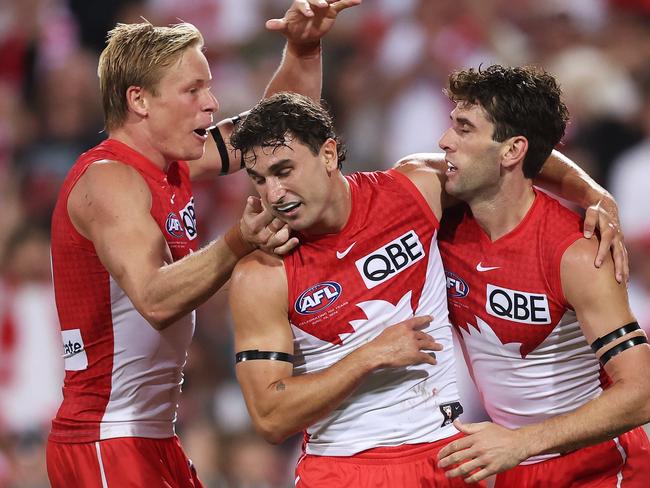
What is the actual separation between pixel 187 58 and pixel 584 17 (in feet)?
14.8

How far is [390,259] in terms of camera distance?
370 cm

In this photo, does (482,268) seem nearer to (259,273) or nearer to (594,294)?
(594,294)

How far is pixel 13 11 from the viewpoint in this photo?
29.9ft

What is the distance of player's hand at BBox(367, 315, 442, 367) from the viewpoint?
11.1 feet

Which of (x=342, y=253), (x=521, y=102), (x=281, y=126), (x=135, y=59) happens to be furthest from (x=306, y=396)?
(x=135, y=59)

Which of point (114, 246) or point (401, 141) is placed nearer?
point (114, 246)

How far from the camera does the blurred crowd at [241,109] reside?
7.16 metres

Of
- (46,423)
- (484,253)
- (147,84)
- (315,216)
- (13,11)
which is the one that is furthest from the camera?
(13,11)

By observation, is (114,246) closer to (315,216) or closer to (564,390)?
(315,216)

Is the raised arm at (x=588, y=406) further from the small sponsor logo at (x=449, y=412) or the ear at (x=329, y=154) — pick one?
the ear at (x=329, y=154)

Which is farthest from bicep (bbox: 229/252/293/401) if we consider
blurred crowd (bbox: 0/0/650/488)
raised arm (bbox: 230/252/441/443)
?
blurred crowd (bbox: 0/0/650/488)

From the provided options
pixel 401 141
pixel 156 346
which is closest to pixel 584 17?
pixel 401 141

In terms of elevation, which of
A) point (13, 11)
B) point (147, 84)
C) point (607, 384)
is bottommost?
point (607, 384)

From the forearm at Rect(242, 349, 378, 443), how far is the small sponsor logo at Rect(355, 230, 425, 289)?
13.9 inches
